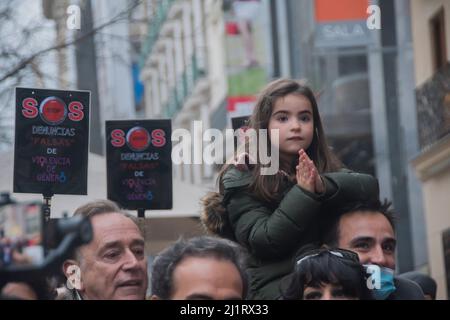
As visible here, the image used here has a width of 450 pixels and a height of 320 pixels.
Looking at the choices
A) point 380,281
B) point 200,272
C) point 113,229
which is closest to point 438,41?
point 380,281

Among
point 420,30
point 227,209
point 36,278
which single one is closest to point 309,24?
point 420,30

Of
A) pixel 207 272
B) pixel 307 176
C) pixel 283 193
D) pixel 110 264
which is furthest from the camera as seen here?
pixel 283 193

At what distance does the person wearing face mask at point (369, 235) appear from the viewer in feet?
15.5

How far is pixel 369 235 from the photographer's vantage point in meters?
4.82

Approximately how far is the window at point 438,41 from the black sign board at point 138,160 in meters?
11.8

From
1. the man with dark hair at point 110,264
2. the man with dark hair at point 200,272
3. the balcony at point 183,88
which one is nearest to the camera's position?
the man with dark hair at point 200,272

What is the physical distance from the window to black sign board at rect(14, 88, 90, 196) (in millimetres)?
12314

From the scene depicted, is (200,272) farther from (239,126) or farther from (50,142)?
(239,126)

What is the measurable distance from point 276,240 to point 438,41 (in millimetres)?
13670

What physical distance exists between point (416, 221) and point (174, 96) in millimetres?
12745

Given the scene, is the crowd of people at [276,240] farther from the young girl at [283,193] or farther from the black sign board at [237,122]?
the black sign board at [237,122]

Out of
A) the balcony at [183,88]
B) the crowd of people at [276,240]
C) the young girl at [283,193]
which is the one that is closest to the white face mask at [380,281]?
the crowd of people at [276,240]

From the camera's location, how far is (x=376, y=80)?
28.6 meters
